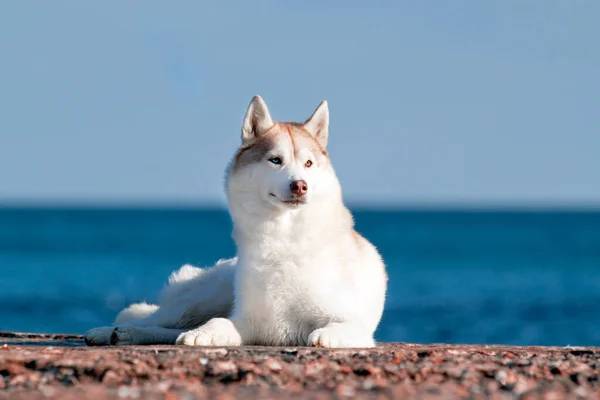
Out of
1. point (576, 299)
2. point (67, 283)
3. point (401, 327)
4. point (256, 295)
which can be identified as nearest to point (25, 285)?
point (67, 283)

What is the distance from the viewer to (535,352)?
22.9ft

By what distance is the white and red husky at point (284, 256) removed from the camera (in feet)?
22.8

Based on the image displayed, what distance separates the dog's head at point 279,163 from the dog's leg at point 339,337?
957 mm

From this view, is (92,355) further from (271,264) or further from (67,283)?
(67,283)

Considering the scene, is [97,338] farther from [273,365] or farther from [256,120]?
[273,365]

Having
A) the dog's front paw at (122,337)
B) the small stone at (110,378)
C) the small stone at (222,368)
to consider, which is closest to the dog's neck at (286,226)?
the dog's front paw at (122,337)

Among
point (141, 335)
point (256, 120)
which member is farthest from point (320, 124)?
point (141, 335)

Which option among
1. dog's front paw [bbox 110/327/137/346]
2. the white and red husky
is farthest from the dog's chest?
dog's front paw [bbox 110/327/137/346]

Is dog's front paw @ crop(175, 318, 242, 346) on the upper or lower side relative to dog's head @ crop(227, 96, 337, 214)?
lower

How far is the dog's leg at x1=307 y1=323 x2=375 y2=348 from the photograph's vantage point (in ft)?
21.6

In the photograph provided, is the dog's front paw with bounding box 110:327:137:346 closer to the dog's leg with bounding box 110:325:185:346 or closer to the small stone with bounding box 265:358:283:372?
the dog's leg with bounding box 110:325:185:346

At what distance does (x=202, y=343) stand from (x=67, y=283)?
30.6m

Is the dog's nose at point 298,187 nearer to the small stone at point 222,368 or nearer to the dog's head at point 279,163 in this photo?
the dog's head at point 279,163

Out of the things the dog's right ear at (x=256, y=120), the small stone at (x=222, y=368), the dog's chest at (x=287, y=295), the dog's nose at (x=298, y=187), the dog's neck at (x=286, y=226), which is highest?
the dog's right ear at (x=256, y=120)
